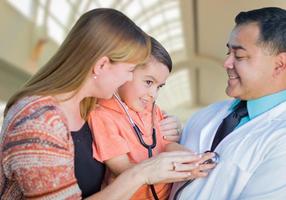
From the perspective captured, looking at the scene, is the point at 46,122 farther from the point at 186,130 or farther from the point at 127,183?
the point at 186,130

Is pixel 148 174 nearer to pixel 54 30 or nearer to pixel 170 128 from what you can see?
pixel 170 128

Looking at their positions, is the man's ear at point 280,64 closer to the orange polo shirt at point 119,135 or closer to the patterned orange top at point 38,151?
the orange polo shirt at point 119,135

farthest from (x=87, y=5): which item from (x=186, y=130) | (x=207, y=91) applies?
(x=207, y=91)

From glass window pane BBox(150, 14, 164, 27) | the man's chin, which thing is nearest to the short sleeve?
the man's chin

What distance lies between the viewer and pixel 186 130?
2.50 metres

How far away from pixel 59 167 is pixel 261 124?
93cm

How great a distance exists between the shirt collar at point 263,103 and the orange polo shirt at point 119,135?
46cm

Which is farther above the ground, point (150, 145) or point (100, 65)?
point (100, 65)

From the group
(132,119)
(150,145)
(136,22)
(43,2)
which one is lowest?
(136,22)

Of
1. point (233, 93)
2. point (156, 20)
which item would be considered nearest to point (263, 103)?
point (233, 93)

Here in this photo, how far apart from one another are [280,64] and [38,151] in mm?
1290

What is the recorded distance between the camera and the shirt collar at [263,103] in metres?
Result: 2.23

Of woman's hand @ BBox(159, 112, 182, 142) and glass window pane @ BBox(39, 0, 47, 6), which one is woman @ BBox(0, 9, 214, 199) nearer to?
woman's hand @ BBox(159, 112, 182, 142)

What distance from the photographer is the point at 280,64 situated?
92.2 inches
